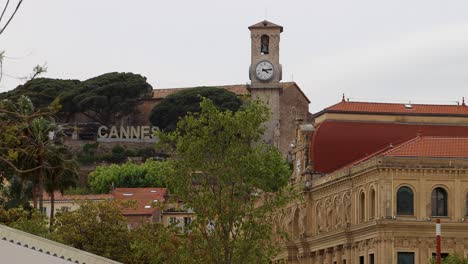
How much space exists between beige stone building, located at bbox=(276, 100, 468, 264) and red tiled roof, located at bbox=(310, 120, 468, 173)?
0.07 m

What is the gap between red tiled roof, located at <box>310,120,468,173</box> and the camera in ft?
420

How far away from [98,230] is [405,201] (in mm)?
20108

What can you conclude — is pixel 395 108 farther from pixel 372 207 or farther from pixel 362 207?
pixel 372 207

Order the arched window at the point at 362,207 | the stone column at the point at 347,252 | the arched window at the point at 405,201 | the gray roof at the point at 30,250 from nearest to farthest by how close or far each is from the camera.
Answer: the gray roof at the point at 30,250
the arched window at the point at 405,201
the arched window at the point at 362,207
the stone column at the point at 347,252

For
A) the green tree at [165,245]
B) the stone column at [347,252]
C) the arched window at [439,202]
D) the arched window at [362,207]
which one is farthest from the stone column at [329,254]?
the green tree at [165,245]

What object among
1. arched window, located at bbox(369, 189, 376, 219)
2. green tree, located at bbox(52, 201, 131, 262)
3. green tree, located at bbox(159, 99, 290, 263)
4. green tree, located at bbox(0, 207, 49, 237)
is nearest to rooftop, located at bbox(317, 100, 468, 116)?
arched window, located at bbox(369, 189, 376, 219)

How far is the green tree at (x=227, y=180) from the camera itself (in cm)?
8812

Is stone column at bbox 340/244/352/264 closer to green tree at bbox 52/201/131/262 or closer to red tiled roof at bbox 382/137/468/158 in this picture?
red tiled roof at bbox 382/137/468/158

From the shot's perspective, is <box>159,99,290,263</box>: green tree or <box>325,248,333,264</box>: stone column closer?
<box>159,99,290,263</box>: green tree

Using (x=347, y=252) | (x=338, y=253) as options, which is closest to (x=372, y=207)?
(x=347, y=252)

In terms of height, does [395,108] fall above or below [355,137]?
above

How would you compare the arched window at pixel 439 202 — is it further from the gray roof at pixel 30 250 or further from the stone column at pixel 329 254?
the gray roof at pixel 30 250

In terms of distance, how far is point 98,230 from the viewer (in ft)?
386

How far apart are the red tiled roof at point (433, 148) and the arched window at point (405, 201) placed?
2.32 meters
